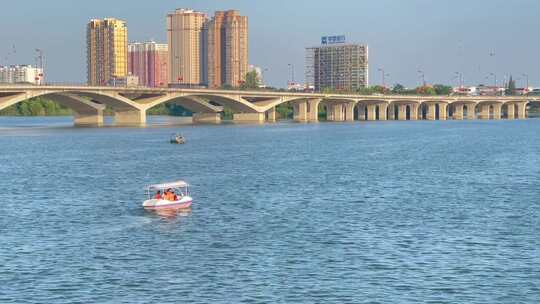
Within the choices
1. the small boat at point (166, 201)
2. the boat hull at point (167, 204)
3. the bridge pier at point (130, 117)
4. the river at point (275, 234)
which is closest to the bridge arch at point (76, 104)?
the bridge pier at point (130, 117)

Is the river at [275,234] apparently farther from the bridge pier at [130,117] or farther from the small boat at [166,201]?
the bridge pier at [130,117]

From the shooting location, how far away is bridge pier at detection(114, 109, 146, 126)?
177 m

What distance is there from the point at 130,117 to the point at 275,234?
140185mm

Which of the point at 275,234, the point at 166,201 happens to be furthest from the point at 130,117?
the point at 275,234

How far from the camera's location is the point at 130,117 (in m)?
181

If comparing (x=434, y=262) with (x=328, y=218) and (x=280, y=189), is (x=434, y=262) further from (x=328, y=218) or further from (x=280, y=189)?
(x=280, y=189)

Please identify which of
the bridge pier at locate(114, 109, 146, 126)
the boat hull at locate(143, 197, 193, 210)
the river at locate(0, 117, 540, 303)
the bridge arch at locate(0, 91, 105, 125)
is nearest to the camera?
the river at locate(0, 117, 540, 303)

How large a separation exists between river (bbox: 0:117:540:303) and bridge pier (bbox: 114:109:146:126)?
88371 millimetres

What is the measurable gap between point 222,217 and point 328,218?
5967mm

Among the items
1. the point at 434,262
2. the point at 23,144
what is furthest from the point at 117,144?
the point at 434,262

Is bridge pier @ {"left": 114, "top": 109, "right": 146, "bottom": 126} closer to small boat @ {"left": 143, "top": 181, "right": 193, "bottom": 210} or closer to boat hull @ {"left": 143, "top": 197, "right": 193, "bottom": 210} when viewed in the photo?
small boat @ {"left": 143, "top": 181, "right": 193, "bottom": 210}

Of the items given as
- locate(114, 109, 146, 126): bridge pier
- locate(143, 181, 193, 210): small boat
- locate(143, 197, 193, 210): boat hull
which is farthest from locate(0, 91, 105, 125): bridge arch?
locate(143, 197, 193, 210): boat hull

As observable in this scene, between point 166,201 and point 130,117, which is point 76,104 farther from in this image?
point 166,201

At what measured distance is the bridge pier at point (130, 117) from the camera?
580ft
